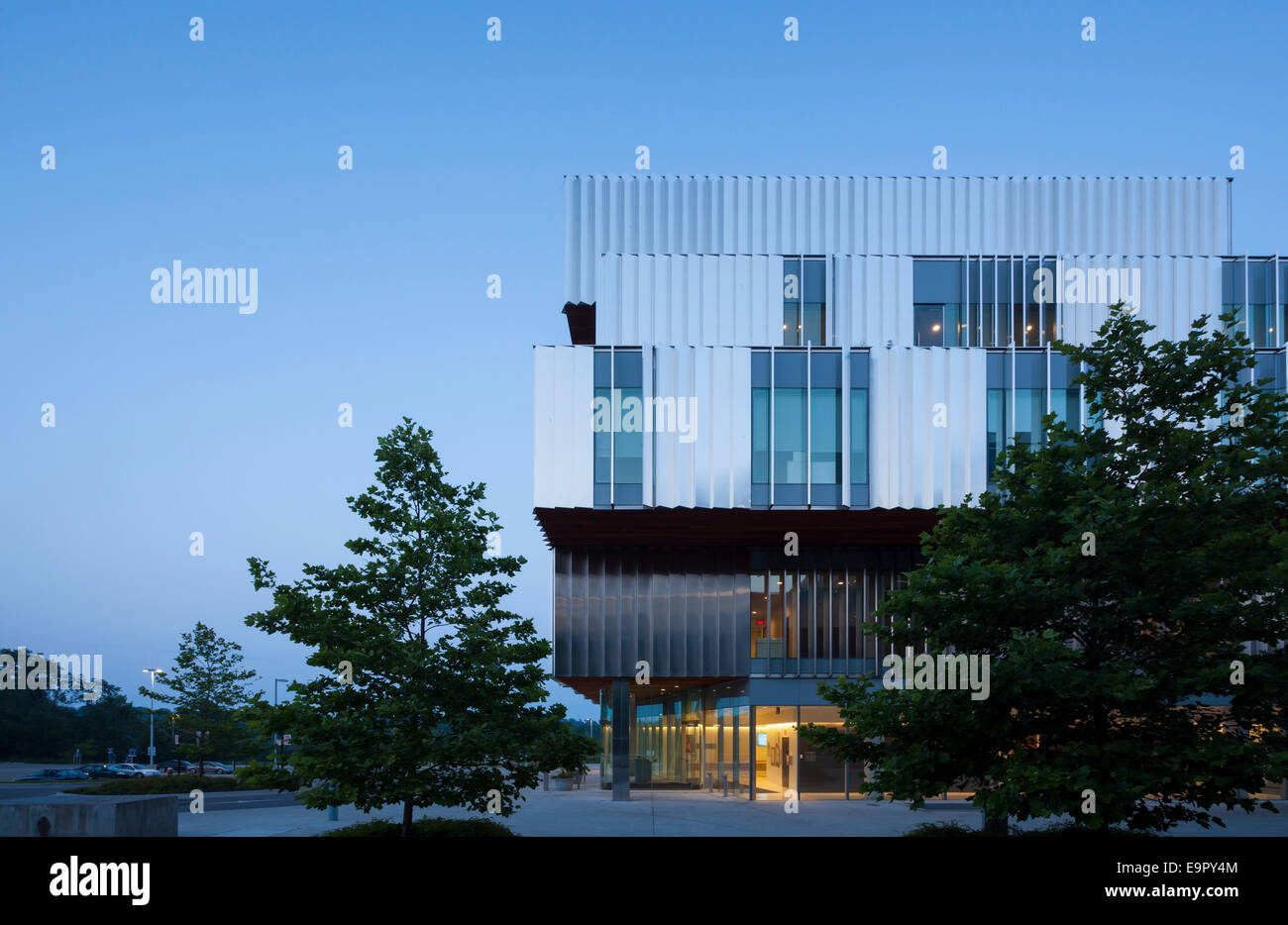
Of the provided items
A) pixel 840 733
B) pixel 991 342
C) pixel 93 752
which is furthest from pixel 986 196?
pixel 93 752

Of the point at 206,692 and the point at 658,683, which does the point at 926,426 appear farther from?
the point at 206,692

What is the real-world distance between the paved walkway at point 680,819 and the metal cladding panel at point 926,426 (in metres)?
9.58

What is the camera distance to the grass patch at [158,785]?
41.5 meters

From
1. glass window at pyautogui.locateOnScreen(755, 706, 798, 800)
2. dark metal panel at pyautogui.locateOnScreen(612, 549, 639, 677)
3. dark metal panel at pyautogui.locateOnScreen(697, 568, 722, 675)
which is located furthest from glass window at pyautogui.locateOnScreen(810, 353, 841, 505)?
glass window at pyautogui.locateOnScreen(755, 706, 798, 800)

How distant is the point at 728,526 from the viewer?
114ft

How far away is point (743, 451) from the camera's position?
32.6 meters

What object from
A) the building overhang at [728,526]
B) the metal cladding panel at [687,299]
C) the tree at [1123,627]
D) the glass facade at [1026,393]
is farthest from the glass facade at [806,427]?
the tree at [1123,627]

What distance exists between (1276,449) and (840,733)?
28.3ft

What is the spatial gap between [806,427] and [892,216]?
40.7ft

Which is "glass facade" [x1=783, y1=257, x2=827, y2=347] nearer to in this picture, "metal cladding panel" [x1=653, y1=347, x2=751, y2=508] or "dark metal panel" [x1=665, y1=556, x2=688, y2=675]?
"metal cladding panel" [x1=653, y1=347, x2=751, y2=508]

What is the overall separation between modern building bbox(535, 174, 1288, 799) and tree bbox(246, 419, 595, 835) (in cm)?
1167

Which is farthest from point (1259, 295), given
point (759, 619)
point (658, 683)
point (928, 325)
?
point (658, 683)

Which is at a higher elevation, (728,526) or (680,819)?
(728,526)
